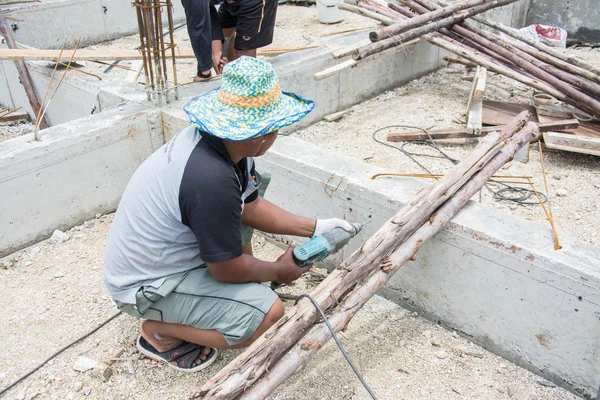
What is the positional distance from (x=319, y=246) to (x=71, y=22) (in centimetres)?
731

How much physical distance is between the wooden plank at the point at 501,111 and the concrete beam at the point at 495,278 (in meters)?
2.81

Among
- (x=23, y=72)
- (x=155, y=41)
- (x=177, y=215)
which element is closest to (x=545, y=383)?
(x=177, y=215)

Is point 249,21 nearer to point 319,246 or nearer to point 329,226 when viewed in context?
point 329,226

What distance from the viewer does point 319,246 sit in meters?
2.60

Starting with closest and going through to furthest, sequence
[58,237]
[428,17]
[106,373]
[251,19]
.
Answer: [106,373] < [58,237] < [251,19] < [428,17]

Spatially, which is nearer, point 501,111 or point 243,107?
point 243,107

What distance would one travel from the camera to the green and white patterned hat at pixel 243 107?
2.16 m

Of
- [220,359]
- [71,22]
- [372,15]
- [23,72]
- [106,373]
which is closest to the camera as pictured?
[106,373]

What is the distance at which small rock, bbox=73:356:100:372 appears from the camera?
107 inches

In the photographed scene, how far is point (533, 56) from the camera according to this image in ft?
19.6

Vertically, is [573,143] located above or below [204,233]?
below

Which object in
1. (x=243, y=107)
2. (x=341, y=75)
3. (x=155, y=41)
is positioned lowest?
(x=341, y=75)

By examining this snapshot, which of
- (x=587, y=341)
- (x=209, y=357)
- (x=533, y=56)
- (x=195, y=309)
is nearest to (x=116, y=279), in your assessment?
(x=195, y=309)

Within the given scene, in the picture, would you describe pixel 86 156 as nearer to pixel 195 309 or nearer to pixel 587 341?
pixel 195 309
